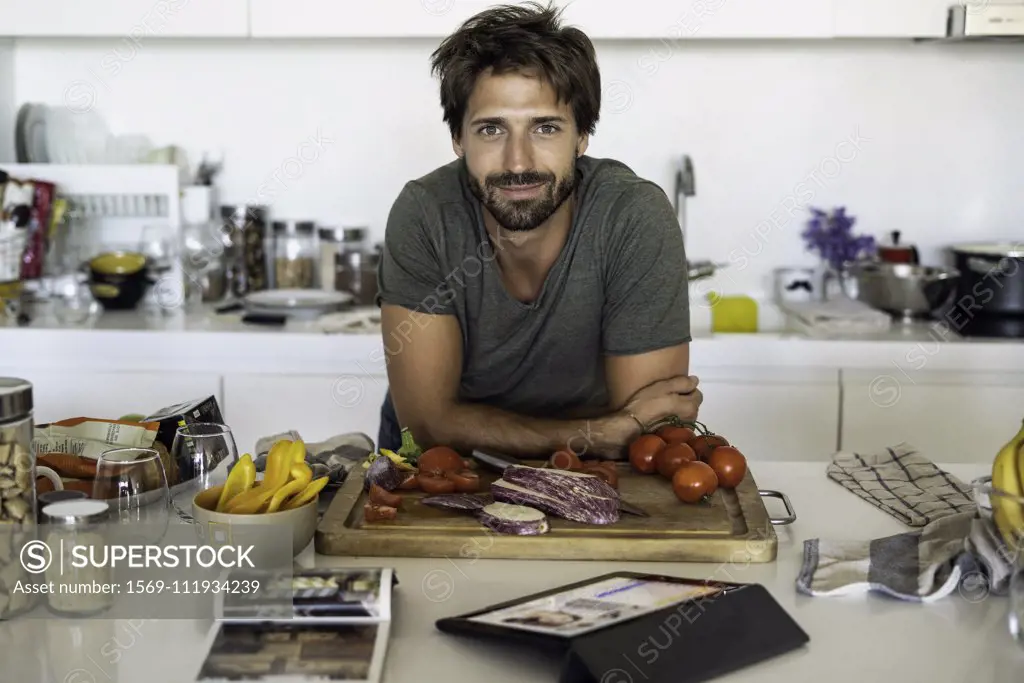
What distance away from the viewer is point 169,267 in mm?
3234

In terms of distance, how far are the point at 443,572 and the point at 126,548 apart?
0.34m

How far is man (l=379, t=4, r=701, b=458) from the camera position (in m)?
1.94

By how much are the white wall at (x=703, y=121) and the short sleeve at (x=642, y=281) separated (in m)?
1.38

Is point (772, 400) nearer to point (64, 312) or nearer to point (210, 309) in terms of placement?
point (210, 309)

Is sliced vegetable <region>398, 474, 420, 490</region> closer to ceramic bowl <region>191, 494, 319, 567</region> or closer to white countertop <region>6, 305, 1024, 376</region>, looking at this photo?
ceramic bowl <region>191, 494, 319, 567</region>

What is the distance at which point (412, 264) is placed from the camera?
2.01 meters

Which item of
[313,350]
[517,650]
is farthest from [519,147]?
[313,350]

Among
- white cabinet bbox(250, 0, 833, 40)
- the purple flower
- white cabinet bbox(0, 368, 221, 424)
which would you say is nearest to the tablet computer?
white cabinet bbox(0, 368, 221, 424)

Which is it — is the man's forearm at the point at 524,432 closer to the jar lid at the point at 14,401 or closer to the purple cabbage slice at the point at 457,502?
the purple cabbage slice at the point at 457,502

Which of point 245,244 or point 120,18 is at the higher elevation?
point 120,18

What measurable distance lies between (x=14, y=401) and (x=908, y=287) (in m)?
2.50

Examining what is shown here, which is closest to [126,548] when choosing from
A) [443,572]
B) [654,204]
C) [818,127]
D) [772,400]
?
[443,572]

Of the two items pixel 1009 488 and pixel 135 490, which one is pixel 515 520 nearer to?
pixel 135 490

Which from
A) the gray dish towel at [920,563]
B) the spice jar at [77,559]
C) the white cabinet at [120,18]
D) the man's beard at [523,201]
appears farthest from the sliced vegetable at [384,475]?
the white cabinet at [120,18]
